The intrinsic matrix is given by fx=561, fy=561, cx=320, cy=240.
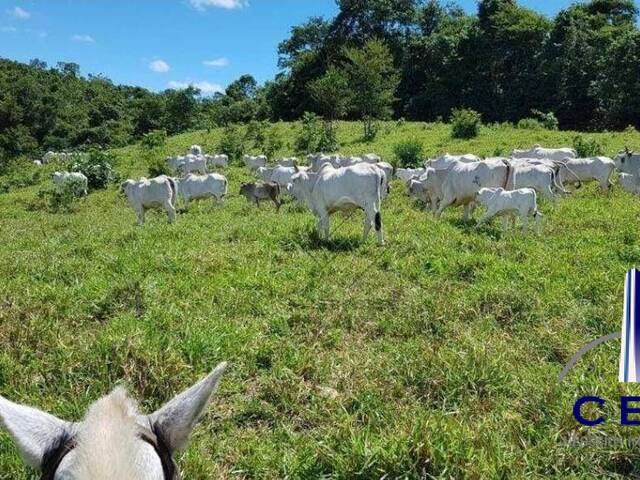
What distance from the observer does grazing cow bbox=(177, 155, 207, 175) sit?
81.8 feet

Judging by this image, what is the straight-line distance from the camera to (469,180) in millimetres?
11492

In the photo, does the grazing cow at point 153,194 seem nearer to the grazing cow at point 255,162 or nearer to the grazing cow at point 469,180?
the grazing cow at point 469,180

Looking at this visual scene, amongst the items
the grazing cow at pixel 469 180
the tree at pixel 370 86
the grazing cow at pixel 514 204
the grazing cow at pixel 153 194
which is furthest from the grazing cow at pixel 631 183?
the tree at pixel 370 86

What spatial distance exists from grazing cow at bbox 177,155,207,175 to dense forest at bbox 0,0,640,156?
9.85m

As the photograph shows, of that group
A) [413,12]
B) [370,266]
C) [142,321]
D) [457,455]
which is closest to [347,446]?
[457,455]

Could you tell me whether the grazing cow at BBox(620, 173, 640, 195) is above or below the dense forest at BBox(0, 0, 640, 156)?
below

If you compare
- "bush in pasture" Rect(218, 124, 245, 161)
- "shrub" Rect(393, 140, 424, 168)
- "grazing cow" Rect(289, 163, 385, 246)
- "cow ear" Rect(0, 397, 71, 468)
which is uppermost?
"bush in pasture" Rect(218, 124, 245, 161)

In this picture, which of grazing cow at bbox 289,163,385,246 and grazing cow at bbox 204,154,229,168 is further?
grazing cow at bbox 204,154,229,168

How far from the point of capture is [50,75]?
86812 mm

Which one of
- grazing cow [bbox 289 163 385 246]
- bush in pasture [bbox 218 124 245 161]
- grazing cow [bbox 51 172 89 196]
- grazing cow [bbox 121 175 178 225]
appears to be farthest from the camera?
bush in pasture [bbox 218 124 245 161]

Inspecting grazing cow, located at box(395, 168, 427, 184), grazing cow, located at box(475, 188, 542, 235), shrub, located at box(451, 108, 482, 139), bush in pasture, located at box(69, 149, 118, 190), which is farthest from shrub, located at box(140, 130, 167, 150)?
grazing cow, located at box(475, 188, 542, 235)

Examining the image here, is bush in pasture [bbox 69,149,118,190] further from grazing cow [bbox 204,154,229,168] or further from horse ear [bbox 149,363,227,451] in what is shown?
horse ear [bbox 149,363,227,451]

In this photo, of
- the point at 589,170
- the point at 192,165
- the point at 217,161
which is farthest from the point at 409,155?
the point at 217,161

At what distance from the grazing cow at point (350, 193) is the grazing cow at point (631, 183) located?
7957 millimetres
